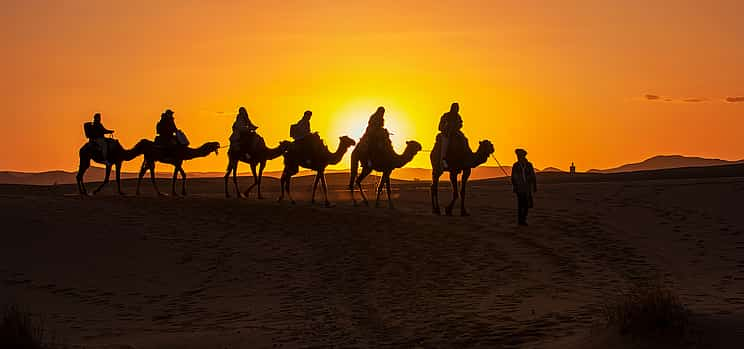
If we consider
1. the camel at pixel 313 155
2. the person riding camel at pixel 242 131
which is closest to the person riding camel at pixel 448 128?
the camel at pixel 313 155

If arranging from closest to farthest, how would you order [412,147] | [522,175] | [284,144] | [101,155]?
[522,175] → [101,155] → [412,147] → [284,144]

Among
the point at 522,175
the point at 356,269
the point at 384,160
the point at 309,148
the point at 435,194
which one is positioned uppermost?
the point at 309,148

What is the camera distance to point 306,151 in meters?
31.4

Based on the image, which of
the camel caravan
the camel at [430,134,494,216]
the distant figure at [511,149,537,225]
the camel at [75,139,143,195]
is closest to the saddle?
the camel caravan

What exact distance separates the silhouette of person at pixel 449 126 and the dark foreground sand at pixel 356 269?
65.6 inches

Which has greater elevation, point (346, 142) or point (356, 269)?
point (346, 142)

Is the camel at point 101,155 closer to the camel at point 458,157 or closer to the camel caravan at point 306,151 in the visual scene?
the camel caravan at point 306,151

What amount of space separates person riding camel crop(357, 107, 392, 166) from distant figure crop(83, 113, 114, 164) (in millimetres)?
6746

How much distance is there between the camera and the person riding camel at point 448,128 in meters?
28.6

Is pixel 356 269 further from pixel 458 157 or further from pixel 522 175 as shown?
pixel 458 157

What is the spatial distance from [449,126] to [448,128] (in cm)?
6

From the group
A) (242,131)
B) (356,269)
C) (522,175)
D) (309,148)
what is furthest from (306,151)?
(356,269)

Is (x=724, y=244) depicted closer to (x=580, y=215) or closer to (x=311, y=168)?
(x=580, y=215)

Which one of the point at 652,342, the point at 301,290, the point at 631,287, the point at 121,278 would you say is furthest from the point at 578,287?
the point at 121,278
